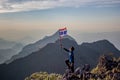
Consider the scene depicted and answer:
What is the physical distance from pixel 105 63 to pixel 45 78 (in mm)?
20900

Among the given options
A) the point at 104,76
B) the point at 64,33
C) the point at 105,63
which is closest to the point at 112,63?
the point at 105,63

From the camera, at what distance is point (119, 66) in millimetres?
83500

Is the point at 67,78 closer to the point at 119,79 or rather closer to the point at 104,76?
the point at 119,79

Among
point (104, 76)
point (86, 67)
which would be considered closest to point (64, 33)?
point (86, 67)

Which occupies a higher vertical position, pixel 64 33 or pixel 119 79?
pixel 64 33

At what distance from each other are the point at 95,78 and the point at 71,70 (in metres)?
21.3

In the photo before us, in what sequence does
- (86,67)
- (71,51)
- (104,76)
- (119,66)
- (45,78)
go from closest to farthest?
(71,51) < (86,67) < (104,76) < (119,66) < (45,78)

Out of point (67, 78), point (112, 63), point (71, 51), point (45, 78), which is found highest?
point (71, 51)

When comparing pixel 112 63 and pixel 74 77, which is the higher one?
pixel 74 77

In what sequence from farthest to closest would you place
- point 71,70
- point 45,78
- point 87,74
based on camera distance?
point 45,78
point 87,74
point 71,70

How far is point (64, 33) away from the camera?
47781 mm

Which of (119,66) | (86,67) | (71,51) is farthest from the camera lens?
(119,66)

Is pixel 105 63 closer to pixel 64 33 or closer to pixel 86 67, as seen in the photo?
pixel 86 67

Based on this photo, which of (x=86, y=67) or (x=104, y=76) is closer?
(x=86, y=67)
